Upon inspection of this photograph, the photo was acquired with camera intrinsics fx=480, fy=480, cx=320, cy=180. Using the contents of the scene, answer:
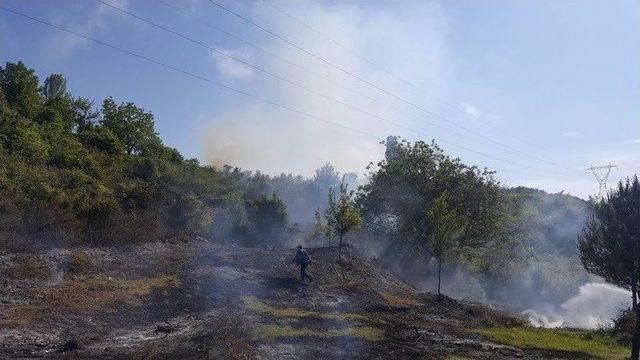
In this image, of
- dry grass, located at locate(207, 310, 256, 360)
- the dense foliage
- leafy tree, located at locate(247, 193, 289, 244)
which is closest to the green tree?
the dense foliage

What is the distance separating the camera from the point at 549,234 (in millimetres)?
75875

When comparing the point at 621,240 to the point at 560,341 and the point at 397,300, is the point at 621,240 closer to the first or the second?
the point at 560,341

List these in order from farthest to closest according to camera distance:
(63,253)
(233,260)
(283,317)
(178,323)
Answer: (233,260)
(63,253)
(283,317)
(178,323)

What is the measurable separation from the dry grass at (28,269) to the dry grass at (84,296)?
809 millimetres

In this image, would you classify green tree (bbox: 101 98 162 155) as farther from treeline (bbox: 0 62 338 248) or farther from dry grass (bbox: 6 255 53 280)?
dry grass (bbox: 6 255 53 280)

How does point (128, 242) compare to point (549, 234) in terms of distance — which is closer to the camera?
point (128, 242)

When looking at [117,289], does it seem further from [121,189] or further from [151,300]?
[121,189]

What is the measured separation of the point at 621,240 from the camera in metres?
17.0

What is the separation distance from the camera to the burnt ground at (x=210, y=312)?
12508 millimetres

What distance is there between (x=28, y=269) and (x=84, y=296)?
2806mm

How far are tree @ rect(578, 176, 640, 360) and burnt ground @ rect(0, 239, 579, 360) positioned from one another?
3258mm

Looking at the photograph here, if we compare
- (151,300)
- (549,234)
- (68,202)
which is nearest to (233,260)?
(151,300)

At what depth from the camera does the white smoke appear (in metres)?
46.7

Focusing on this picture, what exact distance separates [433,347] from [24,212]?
1863cm
